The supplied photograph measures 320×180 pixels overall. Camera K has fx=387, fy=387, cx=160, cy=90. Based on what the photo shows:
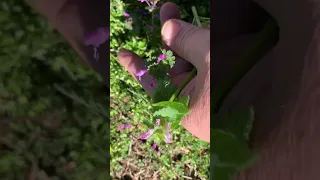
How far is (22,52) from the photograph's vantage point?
0.66 m

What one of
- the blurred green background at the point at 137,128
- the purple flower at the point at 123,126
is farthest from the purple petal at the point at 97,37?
the purple flower at the point at 123,126

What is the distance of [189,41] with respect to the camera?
86 cm

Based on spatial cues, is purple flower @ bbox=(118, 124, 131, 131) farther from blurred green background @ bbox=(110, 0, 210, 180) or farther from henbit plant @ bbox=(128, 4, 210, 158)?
henbit plant @ bbox=(128, 4, 210, 158)

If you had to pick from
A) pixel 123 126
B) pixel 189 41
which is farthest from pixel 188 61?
pixel 123 126

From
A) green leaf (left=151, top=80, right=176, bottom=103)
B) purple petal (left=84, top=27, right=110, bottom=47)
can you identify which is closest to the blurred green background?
green leaf (left=151, top=80, right=176, bottom=103)

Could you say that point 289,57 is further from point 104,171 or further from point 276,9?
point 104,171

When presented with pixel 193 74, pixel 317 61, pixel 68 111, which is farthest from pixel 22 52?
pixel 317 61

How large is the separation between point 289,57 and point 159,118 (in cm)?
34

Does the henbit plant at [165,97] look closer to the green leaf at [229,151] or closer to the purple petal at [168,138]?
the purple petal at [168,138]

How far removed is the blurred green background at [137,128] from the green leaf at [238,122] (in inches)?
17.4

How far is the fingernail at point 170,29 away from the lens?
3.03 feet

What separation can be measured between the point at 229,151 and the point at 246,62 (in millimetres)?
144

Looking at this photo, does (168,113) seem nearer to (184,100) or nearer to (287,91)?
(184,100)

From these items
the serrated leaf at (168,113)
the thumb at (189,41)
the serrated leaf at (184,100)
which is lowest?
the serrated leaf at (168,113)
